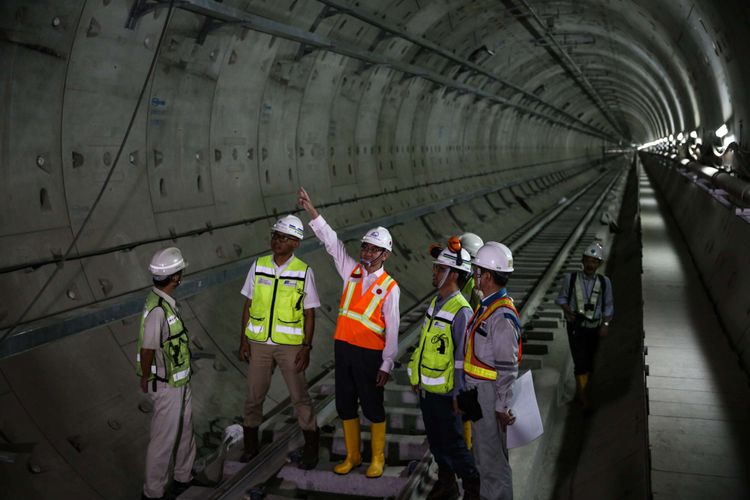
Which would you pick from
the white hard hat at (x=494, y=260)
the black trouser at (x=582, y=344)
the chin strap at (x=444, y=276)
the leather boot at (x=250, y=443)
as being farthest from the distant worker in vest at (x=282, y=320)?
the black trouser at (x=582, y=344)

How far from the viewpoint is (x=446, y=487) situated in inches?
206

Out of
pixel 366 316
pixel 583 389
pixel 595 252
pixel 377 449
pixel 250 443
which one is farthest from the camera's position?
pixel 583 389

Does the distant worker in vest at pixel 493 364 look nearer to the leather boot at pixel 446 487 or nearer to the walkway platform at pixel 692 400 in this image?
the leather boot at pixel 446 487

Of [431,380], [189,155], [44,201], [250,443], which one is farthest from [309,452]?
[189,155]

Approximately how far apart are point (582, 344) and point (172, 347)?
4158 millimetres

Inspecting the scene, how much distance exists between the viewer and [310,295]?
5.57m

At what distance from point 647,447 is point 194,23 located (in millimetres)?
5482

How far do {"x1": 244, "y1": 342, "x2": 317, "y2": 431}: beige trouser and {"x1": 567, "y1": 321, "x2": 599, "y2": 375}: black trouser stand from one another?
310cm

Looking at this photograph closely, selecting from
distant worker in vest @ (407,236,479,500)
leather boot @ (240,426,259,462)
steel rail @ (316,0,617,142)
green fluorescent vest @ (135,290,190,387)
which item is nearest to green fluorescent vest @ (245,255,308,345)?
green fluorescent vest @ (135,290,190,387)

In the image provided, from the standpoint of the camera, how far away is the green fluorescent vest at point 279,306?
5461 millimetres

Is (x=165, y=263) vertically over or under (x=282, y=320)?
over

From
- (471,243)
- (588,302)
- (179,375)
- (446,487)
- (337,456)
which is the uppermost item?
(471,243)

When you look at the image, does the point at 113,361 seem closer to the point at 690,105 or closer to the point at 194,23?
the point at 194,23

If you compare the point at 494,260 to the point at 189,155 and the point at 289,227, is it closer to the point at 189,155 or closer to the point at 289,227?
the point at 289,227
